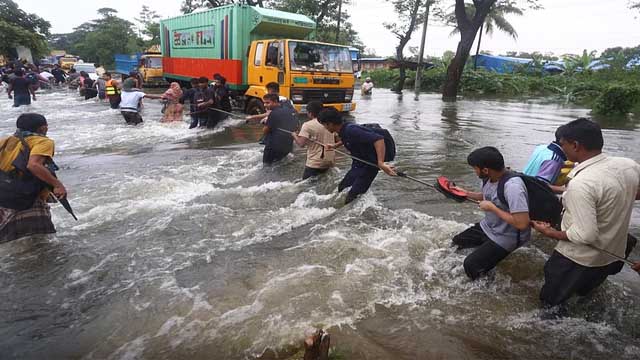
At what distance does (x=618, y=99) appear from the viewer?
49.2ft

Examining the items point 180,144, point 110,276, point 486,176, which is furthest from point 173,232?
point 180,144

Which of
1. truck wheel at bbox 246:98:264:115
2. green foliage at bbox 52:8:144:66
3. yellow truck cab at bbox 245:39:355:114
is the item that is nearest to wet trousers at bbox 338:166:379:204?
yellow truck cab at bbox 245:39:355:114

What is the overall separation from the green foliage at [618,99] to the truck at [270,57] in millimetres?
9779

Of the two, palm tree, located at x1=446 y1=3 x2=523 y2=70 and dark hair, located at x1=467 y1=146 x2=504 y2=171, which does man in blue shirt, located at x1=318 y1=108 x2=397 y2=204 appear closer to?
dark hair, located at x1=467 y1=146 x2=504 y2=171

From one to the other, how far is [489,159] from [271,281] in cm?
218

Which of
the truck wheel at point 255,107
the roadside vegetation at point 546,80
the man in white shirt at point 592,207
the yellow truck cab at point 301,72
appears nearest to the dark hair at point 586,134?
the man in white shirt at point 592,207

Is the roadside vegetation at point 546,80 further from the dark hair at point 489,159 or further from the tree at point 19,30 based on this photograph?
the tree at point 19,30

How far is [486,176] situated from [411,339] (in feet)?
4.42

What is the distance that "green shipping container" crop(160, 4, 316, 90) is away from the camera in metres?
12.6

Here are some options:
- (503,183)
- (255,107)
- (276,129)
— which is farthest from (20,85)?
(503,183)

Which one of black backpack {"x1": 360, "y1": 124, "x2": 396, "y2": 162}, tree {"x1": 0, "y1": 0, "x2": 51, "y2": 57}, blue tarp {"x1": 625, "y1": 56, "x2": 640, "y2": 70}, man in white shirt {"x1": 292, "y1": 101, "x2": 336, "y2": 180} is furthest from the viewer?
tree {"x1": 0, "y1": 0, "x2": 51, "y2": 57}

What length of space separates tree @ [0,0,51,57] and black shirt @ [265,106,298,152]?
121 ft

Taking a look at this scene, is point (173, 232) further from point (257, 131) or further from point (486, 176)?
point (257, 131)

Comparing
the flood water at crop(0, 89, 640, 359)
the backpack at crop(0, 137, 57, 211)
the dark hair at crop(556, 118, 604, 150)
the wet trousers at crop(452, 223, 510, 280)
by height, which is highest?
the dark hair at crop(556, 118, 604, 150)
